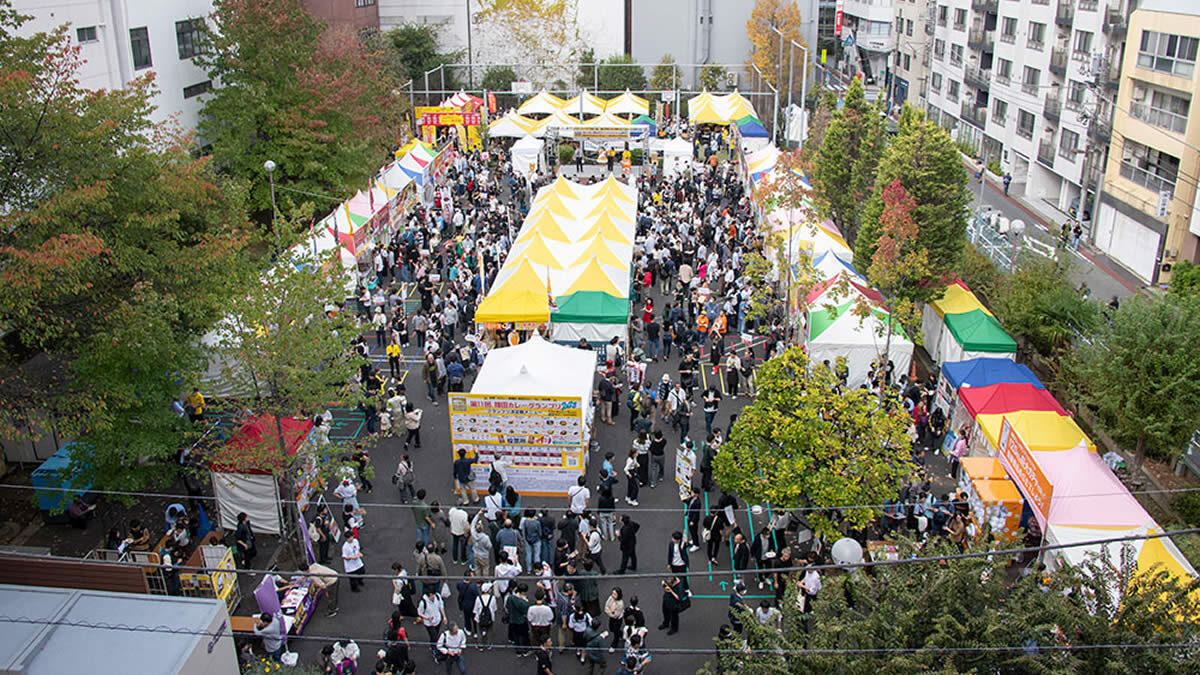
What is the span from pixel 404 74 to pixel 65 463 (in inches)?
1454

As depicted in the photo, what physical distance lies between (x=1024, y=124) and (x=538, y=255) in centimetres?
2902

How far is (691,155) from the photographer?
121 feet

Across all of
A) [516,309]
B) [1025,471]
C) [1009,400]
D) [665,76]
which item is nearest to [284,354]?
[516,309]

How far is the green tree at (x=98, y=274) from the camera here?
13.7m

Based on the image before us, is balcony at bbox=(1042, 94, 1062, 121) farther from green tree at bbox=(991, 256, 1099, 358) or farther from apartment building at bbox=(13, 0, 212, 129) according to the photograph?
apartment building at bbox=(13, 0, 212, 129)

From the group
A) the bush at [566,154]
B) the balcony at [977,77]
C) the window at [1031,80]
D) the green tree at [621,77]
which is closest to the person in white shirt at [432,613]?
the bush at [566,154]

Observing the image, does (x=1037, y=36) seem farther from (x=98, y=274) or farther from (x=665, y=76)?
(x=98, y=274)

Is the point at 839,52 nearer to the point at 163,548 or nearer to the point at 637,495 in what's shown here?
the point at 637,495

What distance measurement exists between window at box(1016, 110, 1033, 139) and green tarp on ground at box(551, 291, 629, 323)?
28324mm

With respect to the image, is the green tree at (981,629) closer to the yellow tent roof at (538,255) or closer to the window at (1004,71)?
the yellow tent roof at (538,255)

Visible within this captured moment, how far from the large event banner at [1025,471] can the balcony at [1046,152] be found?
2686 cm

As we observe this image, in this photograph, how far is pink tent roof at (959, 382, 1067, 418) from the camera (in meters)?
16.5

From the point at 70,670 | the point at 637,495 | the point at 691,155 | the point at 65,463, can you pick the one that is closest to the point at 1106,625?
the point at 637,495

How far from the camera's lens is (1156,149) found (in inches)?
1167
